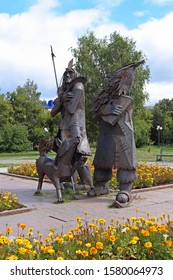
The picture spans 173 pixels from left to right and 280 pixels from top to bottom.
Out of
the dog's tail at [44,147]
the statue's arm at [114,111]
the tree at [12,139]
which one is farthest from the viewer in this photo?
the tree at [12,139]

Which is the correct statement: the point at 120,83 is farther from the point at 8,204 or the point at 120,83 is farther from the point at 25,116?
the point at 25,116

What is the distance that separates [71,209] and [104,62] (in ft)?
83.5

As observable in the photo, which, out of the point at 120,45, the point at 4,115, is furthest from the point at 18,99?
the point at 120,45

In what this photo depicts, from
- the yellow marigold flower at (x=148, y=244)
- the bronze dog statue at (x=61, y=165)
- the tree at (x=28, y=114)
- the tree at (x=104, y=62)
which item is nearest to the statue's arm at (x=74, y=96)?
the bronze dog statue at (x=61, y=165)

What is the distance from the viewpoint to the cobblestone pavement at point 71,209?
17.4 ft

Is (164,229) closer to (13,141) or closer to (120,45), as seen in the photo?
(120,45)

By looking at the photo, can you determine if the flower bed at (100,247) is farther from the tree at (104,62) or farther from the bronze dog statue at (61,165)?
the tree at (104,62)

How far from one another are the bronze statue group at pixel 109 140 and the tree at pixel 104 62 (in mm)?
21606

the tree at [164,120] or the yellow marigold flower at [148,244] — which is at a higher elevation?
the tree at [164,120]

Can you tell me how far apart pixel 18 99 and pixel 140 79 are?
21094 mm

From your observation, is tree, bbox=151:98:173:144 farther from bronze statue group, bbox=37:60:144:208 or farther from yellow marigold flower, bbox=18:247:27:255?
yellow marigold flower, bbox=18:247:27:255

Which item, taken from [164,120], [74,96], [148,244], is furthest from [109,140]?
[164,120]

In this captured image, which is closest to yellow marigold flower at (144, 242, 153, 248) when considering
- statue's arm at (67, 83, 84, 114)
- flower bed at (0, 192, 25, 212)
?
flower bed at (0, 192, 25, 212)

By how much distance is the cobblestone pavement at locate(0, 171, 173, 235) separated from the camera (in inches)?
209
